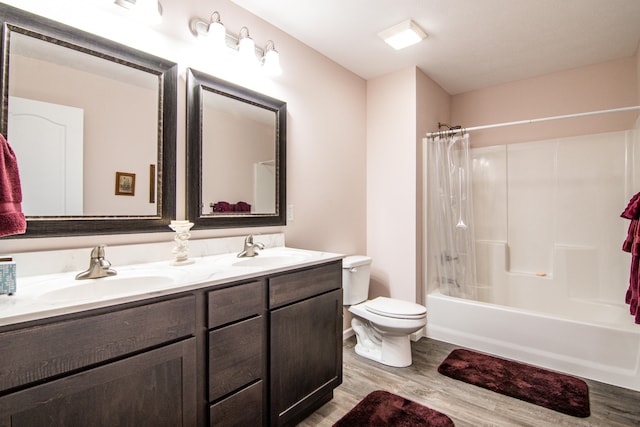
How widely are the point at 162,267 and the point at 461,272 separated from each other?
2.50 m

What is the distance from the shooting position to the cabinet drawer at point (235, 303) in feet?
4.16

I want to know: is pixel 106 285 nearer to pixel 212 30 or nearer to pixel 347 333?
pixel 212 30

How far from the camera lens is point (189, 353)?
1.18m

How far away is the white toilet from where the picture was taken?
226 centimetres

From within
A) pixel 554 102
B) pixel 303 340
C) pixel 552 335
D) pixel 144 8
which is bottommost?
pixel 552 335

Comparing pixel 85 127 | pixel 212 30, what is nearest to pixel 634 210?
pixel 212 30

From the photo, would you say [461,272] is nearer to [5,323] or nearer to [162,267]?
[162,267]

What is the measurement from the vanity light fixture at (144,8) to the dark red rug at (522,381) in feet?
9.18

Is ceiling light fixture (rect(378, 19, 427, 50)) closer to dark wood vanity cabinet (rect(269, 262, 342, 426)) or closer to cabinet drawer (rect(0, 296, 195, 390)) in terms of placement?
dark wood vanity cabinet (rect(269, 262, 342, 426))

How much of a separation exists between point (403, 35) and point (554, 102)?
5.94 feet

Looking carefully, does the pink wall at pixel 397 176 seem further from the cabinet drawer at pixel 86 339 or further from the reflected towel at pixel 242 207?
the cabinet drawer at pixel 86 339

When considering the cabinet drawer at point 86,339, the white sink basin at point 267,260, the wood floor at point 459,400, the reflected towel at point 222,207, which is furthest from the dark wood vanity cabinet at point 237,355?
the reflected towel at point 222,207

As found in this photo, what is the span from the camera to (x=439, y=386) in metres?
2.11

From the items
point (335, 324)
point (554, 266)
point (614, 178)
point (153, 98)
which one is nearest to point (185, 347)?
point (335, 324)
